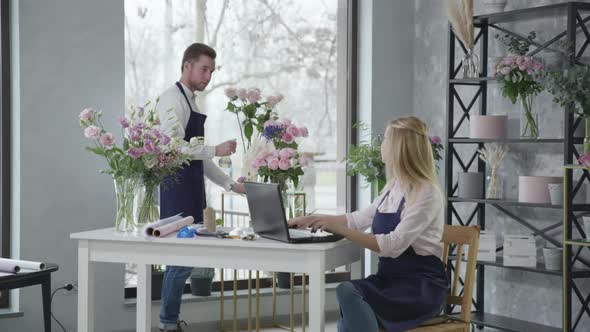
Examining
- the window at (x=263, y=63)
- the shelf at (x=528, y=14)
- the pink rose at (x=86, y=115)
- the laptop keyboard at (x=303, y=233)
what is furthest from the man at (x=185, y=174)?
the shelf at (x=528, y=14)

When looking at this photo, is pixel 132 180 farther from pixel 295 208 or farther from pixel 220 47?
pixel 220 47

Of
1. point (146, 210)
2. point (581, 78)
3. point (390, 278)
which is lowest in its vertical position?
point (390, 278)

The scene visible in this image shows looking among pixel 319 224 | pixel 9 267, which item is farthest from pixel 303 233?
pixel 9 267

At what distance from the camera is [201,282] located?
528 cm

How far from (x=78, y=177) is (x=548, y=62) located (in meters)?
2.81

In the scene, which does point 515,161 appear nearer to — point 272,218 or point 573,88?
point 573,88

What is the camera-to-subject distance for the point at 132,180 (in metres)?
3.73

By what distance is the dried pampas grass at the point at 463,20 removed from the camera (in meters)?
4.90

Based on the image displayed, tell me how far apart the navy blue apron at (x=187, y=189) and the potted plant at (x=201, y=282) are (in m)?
0.71

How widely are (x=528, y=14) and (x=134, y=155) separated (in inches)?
99.1

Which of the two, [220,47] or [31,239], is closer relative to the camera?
[31,239]

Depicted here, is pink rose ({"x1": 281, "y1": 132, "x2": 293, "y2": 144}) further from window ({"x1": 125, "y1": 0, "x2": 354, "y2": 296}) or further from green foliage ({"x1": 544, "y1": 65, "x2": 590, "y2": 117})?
window ({"x1": 125, "y1": 0, "x2": 354, "y2": 296})

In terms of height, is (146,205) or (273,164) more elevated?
(273,164)

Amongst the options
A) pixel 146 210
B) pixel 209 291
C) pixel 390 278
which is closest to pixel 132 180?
pixel 146 210
